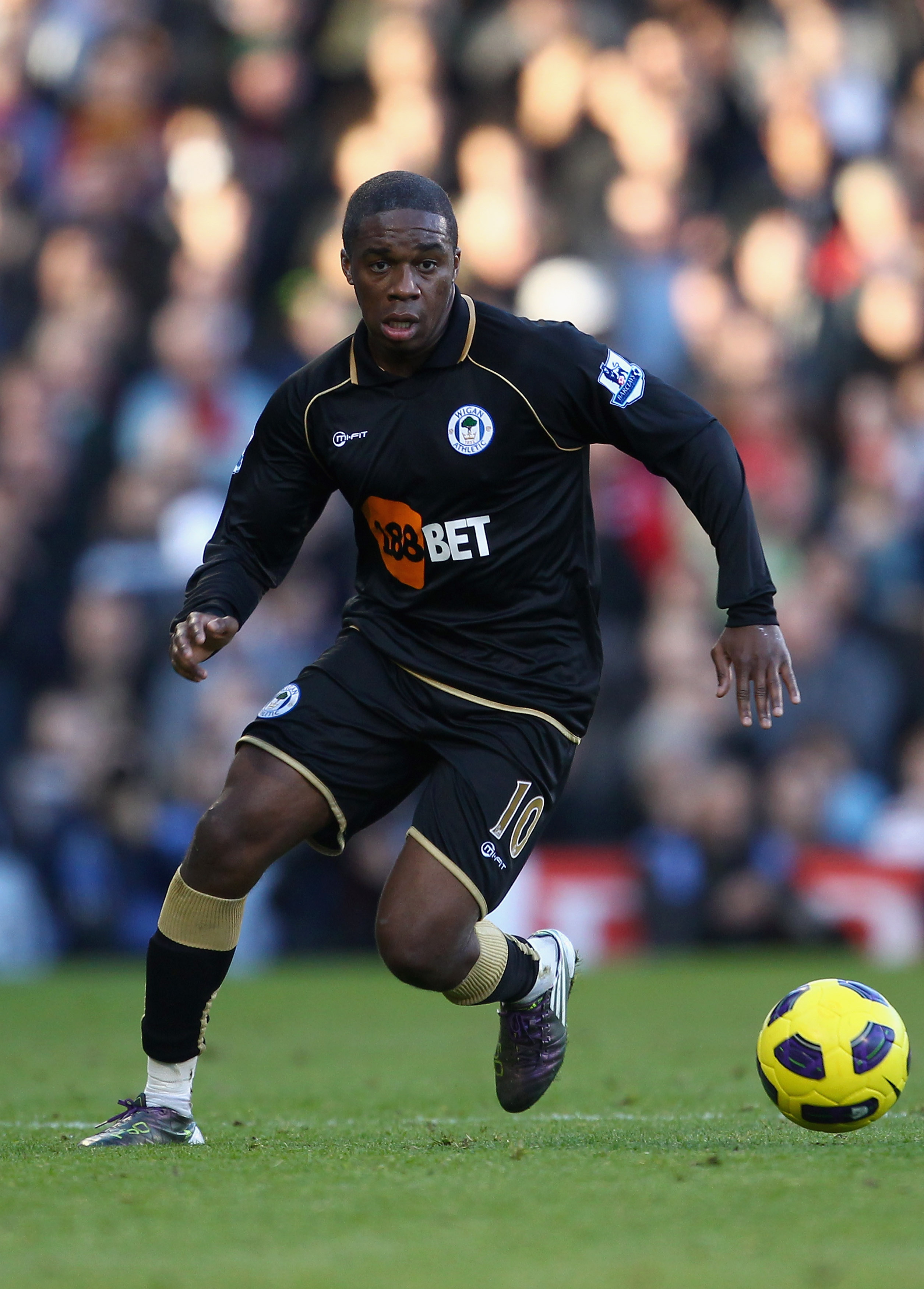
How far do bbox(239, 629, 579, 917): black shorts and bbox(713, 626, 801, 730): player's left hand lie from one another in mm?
563

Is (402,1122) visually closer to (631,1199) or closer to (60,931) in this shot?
(631,1199)

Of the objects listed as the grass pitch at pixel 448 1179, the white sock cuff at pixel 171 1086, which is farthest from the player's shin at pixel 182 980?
the grass pitch at pixel 448 1179

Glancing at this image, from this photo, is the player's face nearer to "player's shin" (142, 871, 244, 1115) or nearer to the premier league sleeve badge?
the premier league sleeve badge

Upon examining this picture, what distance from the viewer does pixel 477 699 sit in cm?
516

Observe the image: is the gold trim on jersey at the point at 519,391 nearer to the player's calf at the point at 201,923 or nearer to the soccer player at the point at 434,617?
the soccer player at the point at 434,617

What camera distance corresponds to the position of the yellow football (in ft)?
15.2

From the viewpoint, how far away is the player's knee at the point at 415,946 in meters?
4.86

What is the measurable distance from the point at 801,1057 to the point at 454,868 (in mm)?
988

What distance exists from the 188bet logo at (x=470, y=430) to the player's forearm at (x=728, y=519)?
491 millimetres

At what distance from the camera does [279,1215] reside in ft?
12.3

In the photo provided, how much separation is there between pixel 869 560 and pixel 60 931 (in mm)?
5163

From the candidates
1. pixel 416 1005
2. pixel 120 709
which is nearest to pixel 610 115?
pixel 120 709

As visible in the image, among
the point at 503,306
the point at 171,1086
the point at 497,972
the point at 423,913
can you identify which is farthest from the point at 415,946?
the point at 503,306

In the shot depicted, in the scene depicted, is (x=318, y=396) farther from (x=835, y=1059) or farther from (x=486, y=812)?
(x=835, y=1059)
